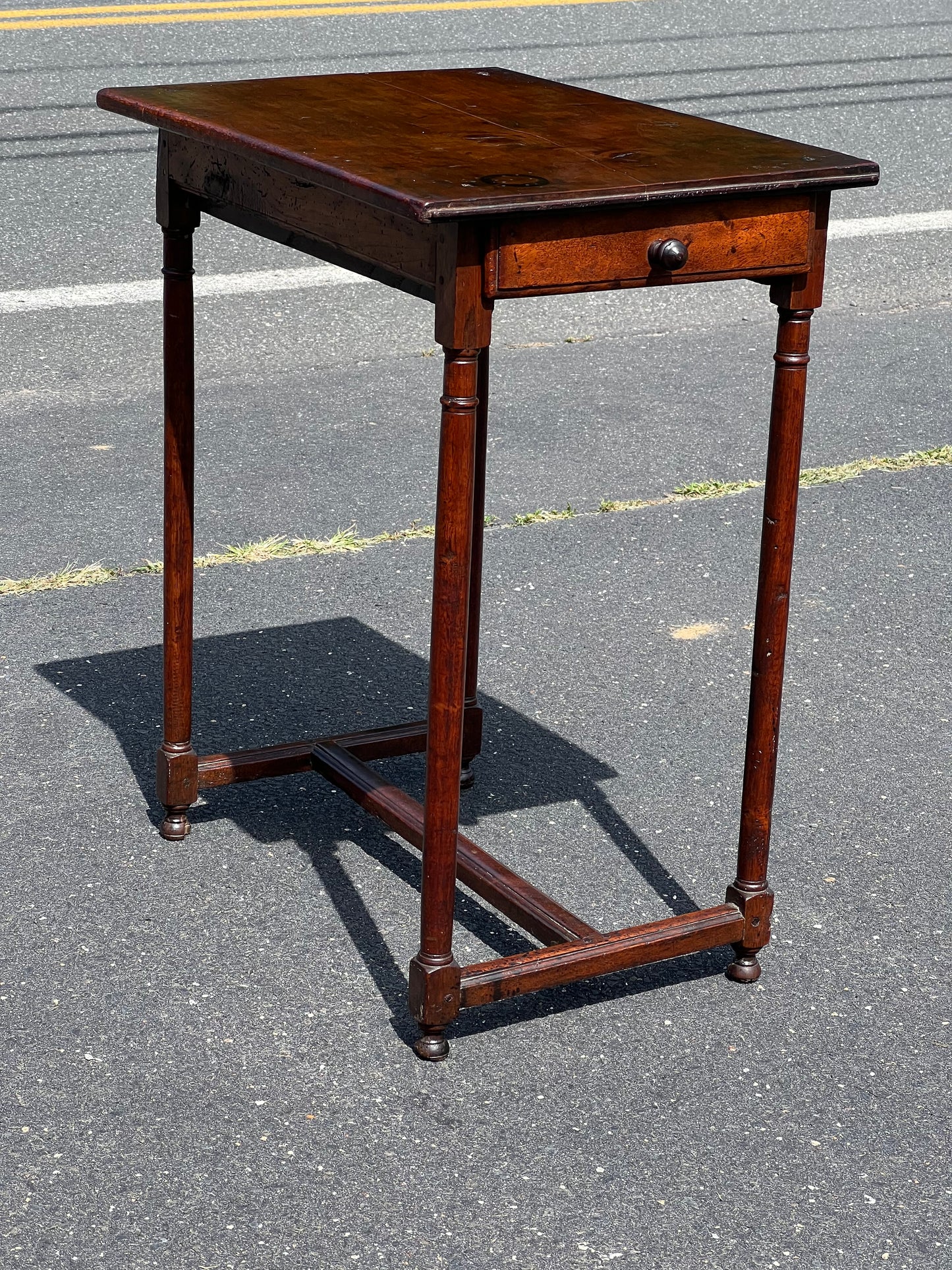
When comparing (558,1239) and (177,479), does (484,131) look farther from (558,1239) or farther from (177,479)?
(558,1239)

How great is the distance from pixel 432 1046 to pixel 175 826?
33.4 inches

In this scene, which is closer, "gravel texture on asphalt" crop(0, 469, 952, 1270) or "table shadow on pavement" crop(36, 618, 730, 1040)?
"gravel texture on asphalt" crop(0, 469, 952, 1270)

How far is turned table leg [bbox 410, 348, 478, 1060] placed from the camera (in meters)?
2.41

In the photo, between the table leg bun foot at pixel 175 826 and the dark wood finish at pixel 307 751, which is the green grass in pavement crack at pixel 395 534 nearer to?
the dark wood finish at pixel 307 751

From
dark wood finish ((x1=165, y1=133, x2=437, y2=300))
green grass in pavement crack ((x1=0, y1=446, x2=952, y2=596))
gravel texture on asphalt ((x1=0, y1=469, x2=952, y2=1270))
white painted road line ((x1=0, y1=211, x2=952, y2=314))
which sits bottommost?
gravel texture on asphalt ((x1=0, y1=469, x2=952, y2=1270))

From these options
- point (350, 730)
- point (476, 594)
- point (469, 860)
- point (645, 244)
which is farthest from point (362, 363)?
point (645, 244)

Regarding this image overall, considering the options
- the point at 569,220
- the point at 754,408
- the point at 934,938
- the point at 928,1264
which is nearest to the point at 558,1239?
the point at 928,1264

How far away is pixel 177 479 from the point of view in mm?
3227

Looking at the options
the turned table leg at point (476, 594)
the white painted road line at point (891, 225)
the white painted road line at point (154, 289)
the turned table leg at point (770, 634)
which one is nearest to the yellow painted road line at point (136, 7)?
the white painted road line at point (154, 289)

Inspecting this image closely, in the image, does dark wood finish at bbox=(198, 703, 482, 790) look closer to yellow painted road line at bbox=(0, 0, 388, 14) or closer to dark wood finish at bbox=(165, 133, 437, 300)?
dark wood finish at bbox=(165, 133, 437, 300)

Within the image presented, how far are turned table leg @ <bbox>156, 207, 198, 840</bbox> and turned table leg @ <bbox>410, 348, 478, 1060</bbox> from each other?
2.61 feet

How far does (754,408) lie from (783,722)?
7.38ft

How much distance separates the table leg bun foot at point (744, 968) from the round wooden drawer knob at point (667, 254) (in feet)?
3.87

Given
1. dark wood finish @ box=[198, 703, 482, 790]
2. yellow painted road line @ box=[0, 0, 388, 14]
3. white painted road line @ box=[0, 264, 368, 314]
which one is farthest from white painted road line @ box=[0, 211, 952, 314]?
yellow painted road line @ box=[0, 0, 388, 14]
